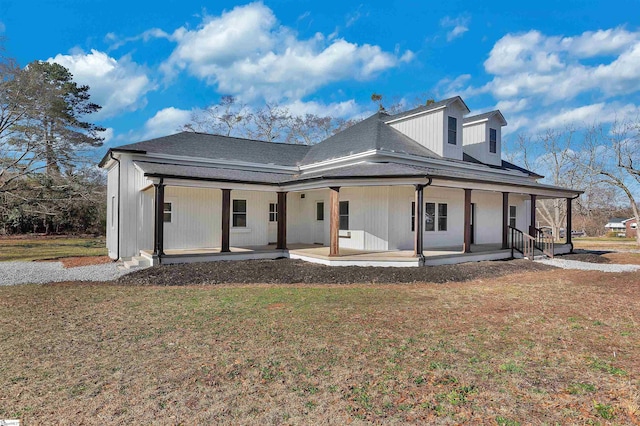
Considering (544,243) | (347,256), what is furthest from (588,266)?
(347,256)

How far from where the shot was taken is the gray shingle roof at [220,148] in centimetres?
1490

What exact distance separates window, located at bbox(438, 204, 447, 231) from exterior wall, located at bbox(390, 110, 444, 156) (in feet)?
9.11

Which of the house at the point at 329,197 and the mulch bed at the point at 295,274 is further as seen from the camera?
the house at the point at 329,197

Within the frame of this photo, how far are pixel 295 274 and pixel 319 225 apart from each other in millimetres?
6081

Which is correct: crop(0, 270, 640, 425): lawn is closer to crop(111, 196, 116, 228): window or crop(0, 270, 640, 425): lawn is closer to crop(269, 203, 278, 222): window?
crop(111, 196, 116, 228): window

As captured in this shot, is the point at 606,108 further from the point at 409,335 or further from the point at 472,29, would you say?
the point at 409,335

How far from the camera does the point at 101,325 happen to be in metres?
5.82

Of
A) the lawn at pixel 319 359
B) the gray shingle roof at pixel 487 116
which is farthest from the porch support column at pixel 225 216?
the gray shingle roof at pixel 487 116

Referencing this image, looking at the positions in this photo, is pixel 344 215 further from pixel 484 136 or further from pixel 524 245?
pixel 484 136

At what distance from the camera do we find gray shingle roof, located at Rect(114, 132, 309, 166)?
14898 millimetres

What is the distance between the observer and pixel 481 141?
19.0 m

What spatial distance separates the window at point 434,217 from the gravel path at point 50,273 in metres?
11.1

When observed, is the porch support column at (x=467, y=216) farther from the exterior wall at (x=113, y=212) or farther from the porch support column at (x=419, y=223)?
the exterior wall at (x=113, y=212)

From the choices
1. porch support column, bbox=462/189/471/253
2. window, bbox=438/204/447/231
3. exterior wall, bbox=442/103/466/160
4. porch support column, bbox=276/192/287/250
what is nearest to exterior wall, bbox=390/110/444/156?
exterior wall, bbox=442/103/466/160
